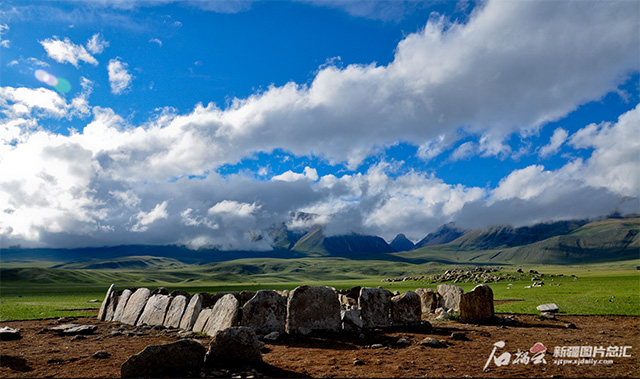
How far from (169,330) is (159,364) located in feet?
25.9

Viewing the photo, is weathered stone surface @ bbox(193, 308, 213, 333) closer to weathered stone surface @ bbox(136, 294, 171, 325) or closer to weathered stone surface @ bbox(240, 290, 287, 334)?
weathered stone surface @ bbox(240, 290, 287, 334)

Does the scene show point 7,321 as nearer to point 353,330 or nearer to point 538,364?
point 353,330

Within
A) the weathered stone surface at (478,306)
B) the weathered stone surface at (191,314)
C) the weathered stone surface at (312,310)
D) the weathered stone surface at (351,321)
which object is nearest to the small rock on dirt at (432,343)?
the weathered stone surface at (351,321)

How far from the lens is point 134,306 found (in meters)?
19.6

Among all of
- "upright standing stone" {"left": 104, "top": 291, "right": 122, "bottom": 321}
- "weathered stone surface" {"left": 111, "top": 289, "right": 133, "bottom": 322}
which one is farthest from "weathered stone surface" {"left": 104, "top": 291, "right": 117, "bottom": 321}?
"weathered stone surface" {"left": 111, "top": 289, "right": 133, "bottom": 322}

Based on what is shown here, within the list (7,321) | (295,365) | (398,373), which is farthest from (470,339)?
(7,321)

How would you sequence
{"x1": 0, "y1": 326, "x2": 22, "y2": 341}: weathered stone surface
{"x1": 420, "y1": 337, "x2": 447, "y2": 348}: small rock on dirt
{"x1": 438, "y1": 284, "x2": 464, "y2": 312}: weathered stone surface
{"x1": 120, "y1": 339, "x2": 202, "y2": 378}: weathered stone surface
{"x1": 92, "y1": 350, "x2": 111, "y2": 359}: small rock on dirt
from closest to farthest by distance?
{"x1": 120, "y1": 339, "x2": 202, "y2": 378}: weathered stone surface < {"x1": 92, "y1": 350, "x2": 111, "y2": 359}: small rock on dirt < {"x1": 420, "y1": 337, "x2": 447, "y2": 348}: small rock on dirt < {"x1": 0, "y1": 326, "x2": 22, "y2": 341}: weathered stone surface < {"x1": 438, "y1": 284, "x2": 464, "y2": 312}: weathered stone surface

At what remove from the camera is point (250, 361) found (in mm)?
9555

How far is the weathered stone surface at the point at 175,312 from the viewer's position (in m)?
16.7

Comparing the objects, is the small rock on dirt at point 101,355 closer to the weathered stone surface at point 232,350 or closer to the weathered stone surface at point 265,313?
the weathered stone surface at point 232,350

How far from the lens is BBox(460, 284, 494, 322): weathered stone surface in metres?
16.9

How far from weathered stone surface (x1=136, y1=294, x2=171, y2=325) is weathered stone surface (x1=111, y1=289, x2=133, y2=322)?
7.80 feet

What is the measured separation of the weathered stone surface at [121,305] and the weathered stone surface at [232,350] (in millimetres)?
13523

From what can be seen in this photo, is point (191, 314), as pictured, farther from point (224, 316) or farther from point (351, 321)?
point (351, 321)
